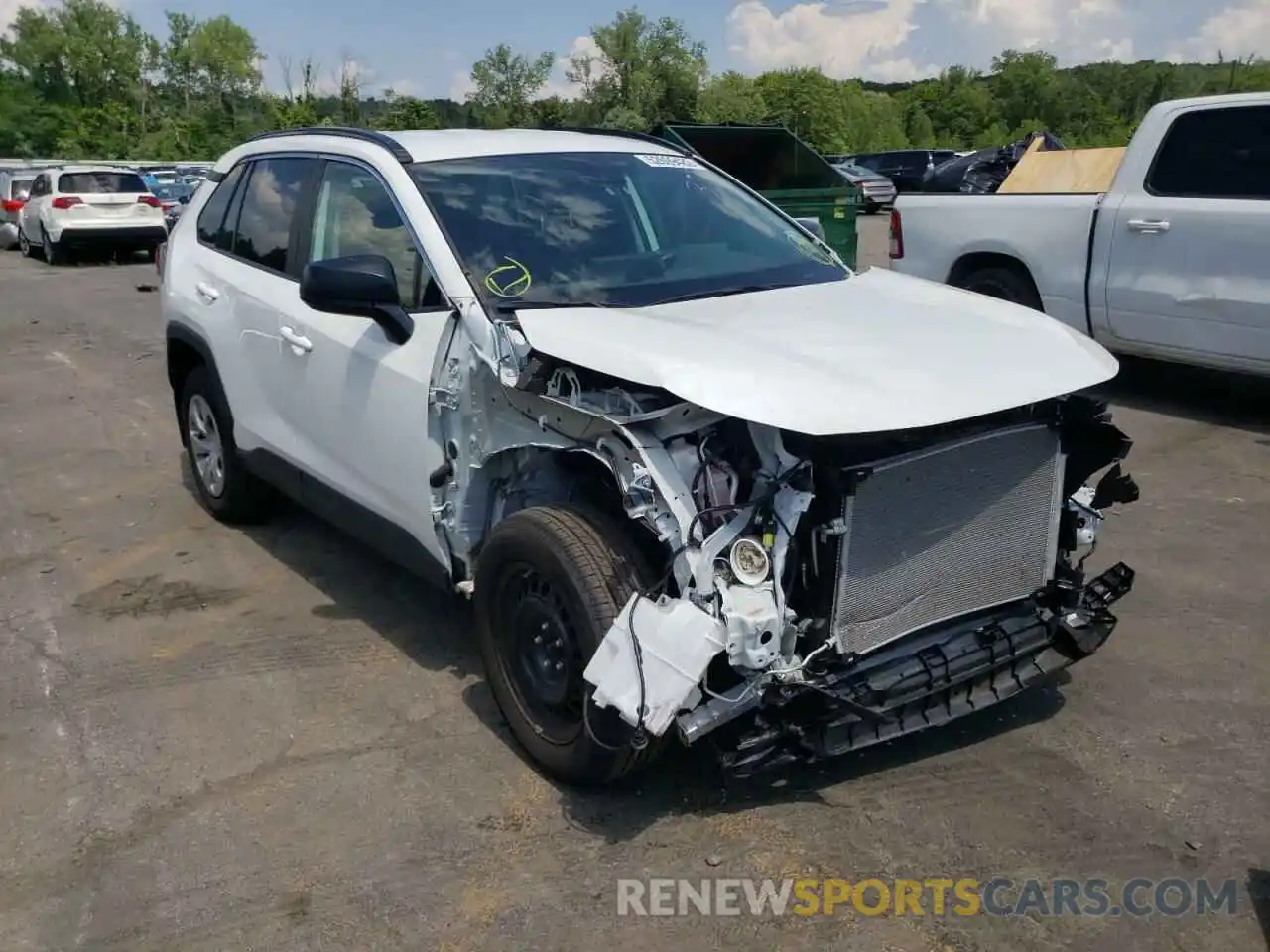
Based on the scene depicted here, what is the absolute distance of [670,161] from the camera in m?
4.82

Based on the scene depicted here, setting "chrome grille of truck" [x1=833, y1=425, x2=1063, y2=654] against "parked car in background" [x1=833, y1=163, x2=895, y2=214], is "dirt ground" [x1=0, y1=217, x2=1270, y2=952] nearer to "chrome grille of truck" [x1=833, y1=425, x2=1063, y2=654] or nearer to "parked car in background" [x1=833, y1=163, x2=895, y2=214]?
"chrome grille of truck" [x1=833, y1=425, x2=1063, y2=654]

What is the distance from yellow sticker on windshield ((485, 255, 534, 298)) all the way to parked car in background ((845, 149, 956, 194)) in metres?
29.6

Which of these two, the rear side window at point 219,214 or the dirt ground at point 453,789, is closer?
the dirt ground at point 453,789

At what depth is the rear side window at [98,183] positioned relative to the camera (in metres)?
20.5

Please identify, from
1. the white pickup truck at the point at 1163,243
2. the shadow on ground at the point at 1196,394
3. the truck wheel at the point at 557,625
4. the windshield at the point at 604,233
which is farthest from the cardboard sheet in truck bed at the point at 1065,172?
the truck wheel at the point at 557,625

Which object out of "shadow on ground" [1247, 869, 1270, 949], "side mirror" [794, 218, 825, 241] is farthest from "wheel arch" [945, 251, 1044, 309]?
"shadow on ground" [1247, 869, 1270, 949]

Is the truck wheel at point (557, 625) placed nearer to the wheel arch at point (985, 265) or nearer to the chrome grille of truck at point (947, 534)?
the chrome grille of truck at point (947, 534)

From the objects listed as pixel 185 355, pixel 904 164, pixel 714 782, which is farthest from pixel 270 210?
pixel 904 164

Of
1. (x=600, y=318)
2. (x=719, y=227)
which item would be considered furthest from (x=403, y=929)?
(x=719, y=227)

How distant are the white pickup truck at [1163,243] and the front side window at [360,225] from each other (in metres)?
5.33

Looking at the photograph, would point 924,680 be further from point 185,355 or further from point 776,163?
point 776,163

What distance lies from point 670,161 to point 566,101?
6413 centimetres

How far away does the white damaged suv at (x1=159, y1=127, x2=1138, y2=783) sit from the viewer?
3.01m

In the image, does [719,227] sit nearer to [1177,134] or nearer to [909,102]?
[1177,134]
